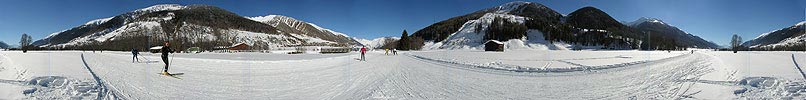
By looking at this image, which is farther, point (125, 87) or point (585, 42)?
point (585, 42)

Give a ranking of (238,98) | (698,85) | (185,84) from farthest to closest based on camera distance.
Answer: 1. (185,84)
2. (698,85)
3. (238,98)

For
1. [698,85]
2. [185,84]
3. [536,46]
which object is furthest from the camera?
[536,46]

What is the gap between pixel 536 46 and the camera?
168000 mm

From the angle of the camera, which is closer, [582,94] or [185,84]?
[582,94]

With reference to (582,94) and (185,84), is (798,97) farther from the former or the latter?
(185,84)

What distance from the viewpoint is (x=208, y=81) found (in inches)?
432

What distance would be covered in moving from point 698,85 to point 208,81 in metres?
11.6

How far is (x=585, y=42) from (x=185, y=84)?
577 ft

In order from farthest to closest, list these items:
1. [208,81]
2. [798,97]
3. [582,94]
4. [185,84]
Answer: [208,81]
[185,84]
[582,94]
[798,97]

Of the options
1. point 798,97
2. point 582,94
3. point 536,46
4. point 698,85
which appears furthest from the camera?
point 536,46

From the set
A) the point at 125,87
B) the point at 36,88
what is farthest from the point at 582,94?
the point at 36,88

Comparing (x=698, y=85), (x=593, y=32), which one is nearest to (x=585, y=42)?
(x=593, y=32)

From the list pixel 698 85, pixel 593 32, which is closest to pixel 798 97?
pixel 698 85

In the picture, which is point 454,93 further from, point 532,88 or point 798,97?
point 798,97
